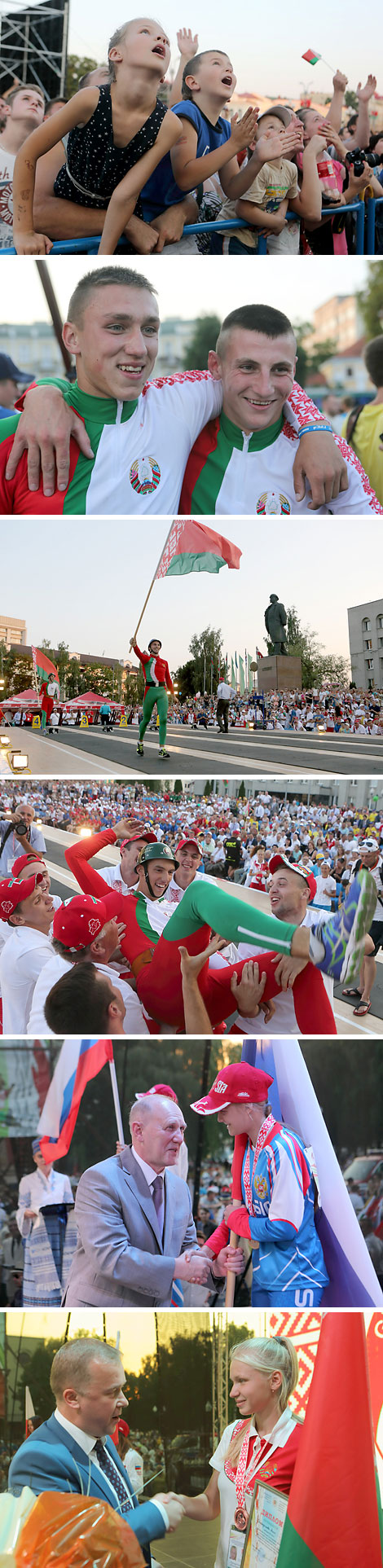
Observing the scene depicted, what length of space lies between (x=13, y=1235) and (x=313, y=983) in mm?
983

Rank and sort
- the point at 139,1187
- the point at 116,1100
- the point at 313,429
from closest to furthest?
the point at 313,429 → the point at 139,1187 → the point at 116,1100

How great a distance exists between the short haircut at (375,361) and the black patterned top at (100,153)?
2.12ft

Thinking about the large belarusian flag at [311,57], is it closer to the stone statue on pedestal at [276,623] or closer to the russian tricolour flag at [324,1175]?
the stone statue on pedestal at [276,623]

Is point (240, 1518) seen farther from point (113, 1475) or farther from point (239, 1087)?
point (239, 1087)

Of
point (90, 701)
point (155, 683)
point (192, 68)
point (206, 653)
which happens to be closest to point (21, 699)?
point (90, 701)

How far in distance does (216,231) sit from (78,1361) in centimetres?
267

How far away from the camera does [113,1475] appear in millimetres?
2482

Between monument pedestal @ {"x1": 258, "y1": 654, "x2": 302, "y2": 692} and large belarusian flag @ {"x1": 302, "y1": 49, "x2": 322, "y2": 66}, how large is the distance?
141 centimetres

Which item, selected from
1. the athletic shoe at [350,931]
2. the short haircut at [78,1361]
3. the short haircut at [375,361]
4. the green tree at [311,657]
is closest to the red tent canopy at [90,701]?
the green tree at [311,657]

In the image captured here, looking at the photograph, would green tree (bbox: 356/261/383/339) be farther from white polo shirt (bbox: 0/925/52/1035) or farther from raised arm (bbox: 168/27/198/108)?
white polo shirt (bbox: 0/925/52/1035)

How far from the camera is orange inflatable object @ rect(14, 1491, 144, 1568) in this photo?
2410 millimetres


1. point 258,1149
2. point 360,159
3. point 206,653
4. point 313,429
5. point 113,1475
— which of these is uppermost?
point 360,159

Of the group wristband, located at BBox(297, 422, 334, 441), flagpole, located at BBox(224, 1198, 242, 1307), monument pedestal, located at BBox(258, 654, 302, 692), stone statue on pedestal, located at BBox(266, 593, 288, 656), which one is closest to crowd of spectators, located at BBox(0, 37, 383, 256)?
wristband, located at BBox(297, 422, 334, 441)

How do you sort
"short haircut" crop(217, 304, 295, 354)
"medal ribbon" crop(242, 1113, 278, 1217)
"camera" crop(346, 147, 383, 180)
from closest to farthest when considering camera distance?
1. "short haircut" crop(217, 304, 295, 354)
2. "medal ribbon" crop(242, 1113, 278, 1217)
3. "camera" crop(346, 147, 383, 180)
